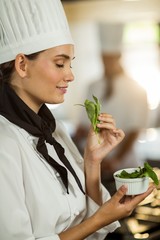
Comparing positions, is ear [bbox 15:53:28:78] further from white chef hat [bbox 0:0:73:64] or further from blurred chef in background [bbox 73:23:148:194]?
blurred chef in background [bbox 73:23:148:194]

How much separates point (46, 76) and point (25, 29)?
157 mm

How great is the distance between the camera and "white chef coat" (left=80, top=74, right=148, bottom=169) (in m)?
2.54

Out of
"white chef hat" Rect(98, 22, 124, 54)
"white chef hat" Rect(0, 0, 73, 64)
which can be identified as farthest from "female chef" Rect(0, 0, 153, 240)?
"white chef hat" Rect(98, 22, 124, 54)

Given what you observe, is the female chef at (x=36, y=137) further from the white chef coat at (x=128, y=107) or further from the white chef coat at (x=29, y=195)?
the white chef coat at (x=128, y=107)

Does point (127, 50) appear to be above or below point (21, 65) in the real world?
above

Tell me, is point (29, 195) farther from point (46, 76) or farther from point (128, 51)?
point (128, 51)

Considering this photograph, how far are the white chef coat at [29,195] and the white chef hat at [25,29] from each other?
21 cm

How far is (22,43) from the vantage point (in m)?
1.20

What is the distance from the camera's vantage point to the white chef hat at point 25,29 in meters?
1.20

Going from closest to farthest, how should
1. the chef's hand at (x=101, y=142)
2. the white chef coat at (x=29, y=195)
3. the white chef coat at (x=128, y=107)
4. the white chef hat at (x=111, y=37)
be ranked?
the white chef coat at (x=29, y=195), the chef's hand at (x=101, y=142), the white chef coat at (x=128, y=107), the white chef hat at (x=111, y=37)

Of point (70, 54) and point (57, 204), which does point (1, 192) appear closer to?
point (57, 204)

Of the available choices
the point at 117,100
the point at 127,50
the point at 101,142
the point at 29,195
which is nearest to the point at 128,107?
the point at 117,100

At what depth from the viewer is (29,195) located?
1.13 m

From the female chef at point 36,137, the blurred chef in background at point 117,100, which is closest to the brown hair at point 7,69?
the female chef at point 36,137
